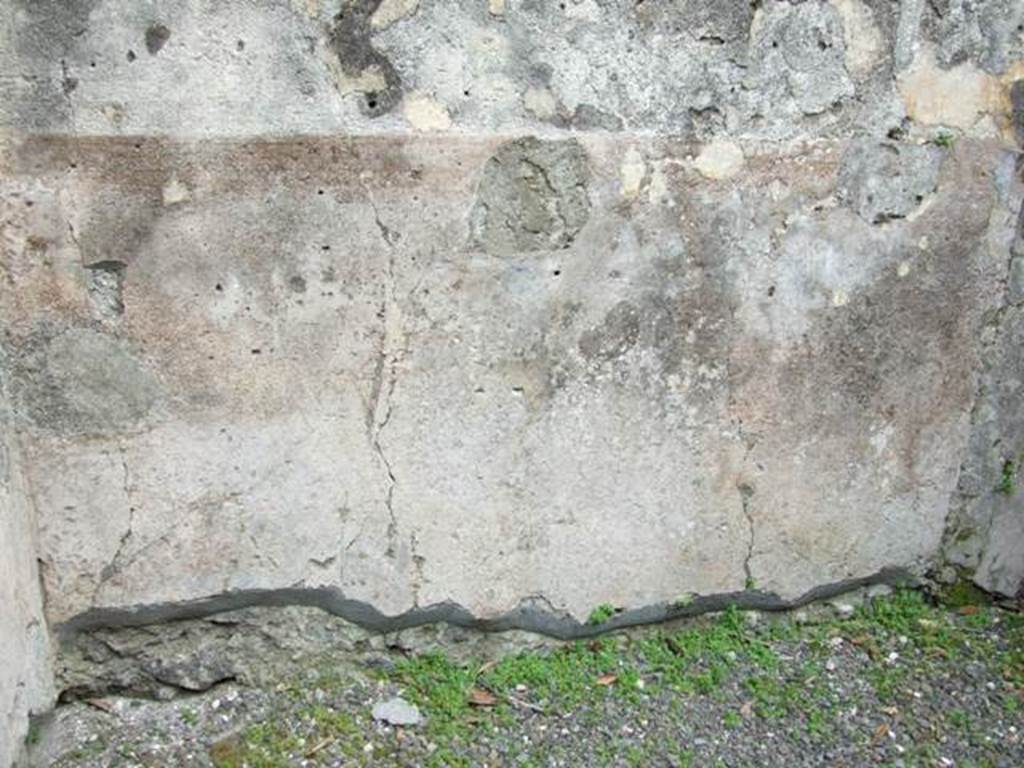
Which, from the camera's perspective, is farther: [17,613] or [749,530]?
[749,530]

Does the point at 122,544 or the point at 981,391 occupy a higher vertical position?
the point at 981,391

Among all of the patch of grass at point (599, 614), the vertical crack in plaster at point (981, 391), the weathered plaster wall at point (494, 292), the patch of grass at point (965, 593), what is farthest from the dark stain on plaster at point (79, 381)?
the patch of grass at point (965, 593)

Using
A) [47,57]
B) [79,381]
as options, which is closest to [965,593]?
[79,381]

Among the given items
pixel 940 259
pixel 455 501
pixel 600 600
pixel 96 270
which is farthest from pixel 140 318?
pixel 940 259

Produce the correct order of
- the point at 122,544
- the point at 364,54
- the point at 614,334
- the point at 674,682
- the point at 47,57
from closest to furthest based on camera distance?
the point at 47,57 → the point at 364,54 → the point at 122,544 → the point at 614,334 → the point at 674,682

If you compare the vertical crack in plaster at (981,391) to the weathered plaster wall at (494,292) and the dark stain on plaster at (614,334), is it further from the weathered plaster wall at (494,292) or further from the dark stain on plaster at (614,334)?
the dark stain on plaster at (614,334)

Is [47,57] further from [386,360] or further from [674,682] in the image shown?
[674,682]

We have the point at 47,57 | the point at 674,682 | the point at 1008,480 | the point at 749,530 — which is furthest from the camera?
the point at 1008,480

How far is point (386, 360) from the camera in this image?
2072 millimetres

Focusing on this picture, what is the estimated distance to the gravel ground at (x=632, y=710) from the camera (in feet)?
6.77

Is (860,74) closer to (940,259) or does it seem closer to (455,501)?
(940,259)

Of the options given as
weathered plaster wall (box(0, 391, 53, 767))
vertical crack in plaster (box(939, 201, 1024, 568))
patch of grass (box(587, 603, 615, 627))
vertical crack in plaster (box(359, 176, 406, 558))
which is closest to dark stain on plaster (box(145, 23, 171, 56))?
vertical crack in plaster (box(359, 176, 406, 558))

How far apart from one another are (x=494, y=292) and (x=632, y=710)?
97cm

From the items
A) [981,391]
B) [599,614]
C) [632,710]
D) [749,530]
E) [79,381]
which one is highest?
[79,381]
